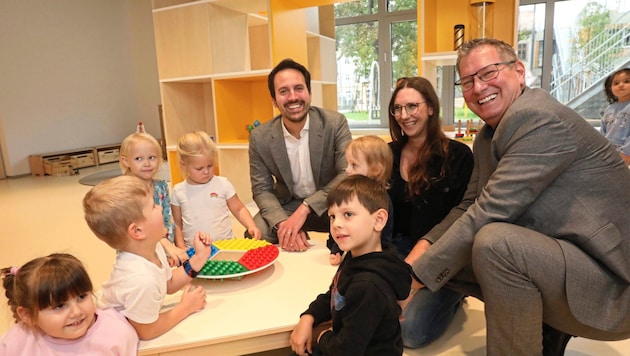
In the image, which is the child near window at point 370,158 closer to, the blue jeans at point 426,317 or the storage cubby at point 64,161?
the blue jeans at point 426,317

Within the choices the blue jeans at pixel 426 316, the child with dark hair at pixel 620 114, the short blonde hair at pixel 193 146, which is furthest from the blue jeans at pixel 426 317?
the child with dark hair at pixel 620 114

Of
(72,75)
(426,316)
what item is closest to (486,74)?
(426,316)

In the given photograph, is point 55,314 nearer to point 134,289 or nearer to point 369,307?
point 134,289

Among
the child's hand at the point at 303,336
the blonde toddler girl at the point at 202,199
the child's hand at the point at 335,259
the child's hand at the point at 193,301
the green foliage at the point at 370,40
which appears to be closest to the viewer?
the child's hand at the point at 303,336

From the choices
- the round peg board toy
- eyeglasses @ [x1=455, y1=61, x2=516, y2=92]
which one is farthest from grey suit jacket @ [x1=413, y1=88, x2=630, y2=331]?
the round peg board toy

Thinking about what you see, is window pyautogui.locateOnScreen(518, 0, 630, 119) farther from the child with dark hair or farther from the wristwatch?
the wristwatch

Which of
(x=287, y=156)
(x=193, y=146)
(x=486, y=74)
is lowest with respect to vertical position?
(x=287, y=156)

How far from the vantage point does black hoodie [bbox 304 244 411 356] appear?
1174 mm

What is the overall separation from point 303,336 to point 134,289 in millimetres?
522

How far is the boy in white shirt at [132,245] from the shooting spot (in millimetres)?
1294

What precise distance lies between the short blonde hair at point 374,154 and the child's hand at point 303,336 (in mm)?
656

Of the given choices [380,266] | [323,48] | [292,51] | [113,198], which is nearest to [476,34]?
[292,51]

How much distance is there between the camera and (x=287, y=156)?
2.46 metres

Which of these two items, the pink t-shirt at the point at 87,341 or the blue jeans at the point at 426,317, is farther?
the blue jeans at the point at 426,317
